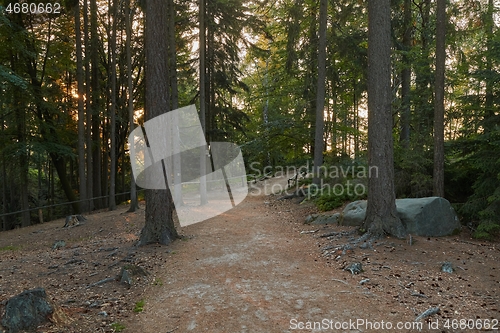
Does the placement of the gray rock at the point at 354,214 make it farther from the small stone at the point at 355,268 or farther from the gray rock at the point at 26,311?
the gray rock at the point at 26,311

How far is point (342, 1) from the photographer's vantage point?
43.2ft

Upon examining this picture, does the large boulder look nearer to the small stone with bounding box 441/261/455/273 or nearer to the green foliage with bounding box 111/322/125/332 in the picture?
the small stone with bounding box 441/261/455/273

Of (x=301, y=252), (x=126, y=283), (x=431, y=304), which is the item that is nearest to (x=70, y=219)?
(x=126, y=283)

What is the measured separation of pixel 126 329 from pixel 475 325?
4.23 m

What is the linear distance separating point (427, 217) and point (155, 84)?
721 centimetres

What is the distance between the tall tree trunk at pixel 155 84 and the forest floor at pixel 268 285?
1.55ft

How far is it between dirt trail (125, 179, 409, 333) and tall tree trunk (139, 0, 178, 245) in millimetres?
718

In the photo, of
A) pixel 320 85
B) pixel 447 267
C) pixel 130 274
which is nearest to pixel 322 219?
pixel 447 267

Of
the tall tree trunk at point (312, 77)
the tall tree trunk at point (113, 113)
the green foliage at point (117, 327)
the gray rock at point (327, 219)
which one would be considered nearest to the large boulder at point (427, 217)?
the gray rock at point (327, 219)

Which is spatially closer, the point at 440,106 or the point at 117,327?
the point at 117,327

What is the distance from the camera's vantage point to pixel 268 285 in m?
5.15

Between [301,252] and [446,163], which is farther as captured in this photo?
[446,163]

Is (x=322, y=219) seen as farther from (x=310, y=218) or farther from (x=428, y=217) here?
(x=428, y=217)

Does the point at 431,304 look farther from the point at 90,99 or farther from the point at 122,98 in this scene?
the point at 122,98
